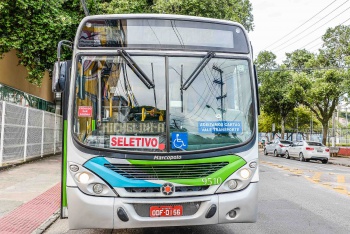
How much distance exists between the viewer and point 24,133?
48.4ft

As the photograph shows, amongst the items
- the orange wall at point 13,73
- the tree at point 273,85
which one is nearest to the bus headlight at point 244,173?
the orange wall at point 13,73

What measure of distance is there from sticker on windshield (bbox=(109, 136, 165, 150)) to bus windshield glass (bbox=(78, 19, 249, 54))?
1236mm

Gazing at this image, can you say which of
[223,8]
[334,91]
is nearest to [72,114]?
[223,8]

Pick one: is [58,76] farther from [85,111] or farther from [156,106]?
[156,106]

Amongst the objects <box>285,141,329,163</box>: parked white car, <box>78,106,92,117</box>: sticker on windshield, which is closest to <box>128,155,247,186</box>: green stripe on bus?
<box>78,106,92,117</box>: sticker on windshield

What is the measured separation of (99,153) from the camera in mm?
4703

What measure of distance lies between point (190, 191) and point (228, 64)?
1819 millimetres

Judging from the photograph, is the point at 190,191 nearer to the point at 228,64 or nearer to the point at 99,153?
the point at 99,153

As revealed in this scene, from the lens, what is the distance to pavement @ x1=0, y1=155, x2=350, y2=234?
20.7ft

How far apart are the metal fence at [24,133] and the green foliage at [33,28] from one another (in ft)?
7.25

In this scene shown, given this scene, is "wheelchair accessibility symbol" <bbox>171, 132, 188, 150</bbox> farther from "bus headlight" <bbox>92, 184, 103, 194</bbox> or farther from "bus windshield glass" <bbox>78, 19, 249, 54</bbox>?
"bus windshield glass" <bbox>78, 19, 249, 54</bbox>

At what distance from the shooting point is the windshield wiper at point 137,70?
4969mm

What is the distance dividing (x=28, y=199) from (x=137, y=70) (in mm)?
4883

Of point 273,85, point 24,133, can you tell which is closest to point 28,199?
point 24,133
